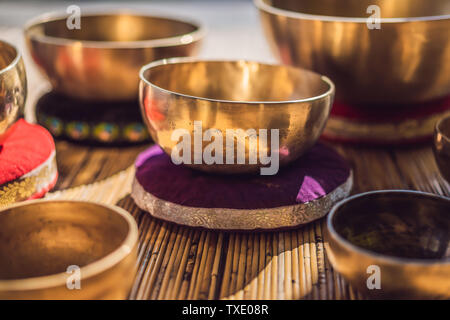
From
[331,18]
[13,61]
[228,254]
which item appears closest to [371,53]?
[331,18]

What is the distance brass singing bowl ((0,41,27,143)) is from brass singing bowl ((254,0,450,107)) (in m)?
0.55

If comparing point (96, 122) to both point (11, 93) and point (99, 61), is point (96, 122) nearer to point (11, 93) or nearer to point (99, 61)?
point (99, 61)

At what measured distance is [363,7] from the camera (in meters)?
1.53

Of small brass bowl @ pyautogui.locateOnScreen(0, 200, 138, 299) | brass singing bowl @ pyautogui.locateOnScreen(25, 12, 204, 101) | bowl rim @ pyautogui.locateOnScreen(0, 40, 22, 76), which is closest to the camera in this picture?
small brass bowl @ pyautogui.locateOnScreen(0, 200, 138, 299)

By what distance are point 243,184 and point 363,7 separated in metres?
0.80

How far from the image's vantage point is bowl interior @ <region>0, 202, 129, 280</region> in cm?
76

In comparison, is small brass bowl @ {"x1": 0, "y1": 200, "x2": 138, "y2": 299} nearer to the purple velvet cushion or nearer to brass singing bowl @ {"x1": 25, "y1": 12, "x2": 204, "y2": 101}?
the purple velvet cushion

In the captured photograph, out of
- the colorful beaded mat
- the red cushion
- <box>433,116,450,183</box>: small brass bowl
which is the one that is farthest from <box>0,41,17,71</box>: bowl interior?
<box>433,116,450,183</box>: small brass bowl

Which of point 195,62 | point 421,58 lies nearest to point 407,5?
point 421,58

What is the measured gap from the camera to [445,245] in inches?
32.9

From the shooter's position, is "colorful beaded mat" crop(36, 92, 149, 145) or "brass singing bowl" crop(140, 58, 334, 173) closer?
"brass singing bowl" crop(140, 58, 334, 173)

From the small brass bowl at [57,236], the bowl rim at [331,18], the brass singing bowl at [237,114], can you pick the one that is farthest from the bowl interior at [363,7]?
the small brass bowl at [57,236]

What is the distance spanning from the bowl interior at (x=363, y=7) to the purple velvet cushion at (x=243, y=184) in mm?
613
